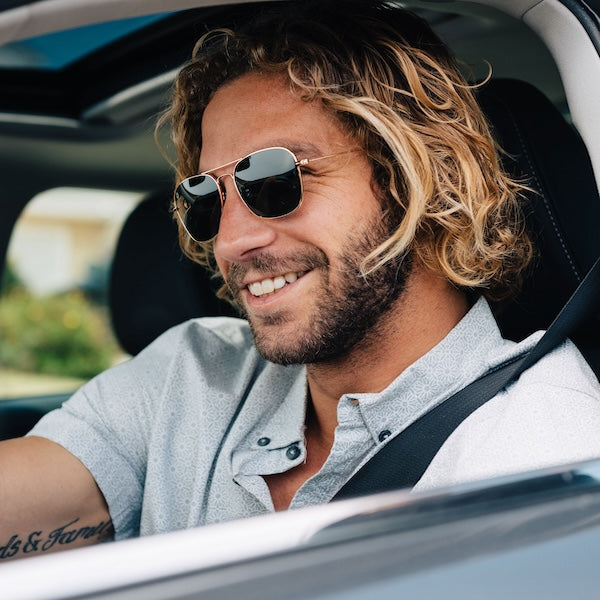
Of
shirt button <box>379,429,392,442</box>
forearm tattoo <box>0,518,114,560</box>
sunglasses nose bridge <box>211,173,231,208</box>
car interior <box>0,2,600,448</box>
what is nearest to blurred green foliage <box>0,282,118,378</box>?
car interior <box>0,2,600,448</box>

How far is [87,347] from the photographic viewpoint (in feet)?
23.3

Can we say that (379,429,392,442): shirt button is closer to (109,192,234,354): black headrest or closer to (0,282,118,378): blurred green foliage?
(109,192,234,354): black headrest

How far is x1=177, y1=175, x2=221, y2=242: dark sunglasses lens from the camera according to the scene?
1670mm

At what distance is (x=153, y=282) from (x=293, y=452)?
1057 millimetres

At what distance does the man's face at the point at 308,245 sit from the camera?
5.08ft

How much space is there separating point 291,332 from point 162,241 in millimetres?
1015

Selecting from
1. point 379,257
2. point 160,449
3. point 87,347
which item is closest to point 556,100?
point 379,257

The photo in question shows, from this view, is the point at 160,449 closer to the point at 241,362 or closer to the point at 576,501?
the point at 241,362

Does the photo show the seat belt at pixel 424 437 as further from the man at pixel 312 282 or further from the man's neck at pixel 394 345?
the man's neck at pixel 394 345

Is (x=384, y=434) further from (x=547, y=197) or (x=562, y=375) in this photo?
(x=547, y=197)

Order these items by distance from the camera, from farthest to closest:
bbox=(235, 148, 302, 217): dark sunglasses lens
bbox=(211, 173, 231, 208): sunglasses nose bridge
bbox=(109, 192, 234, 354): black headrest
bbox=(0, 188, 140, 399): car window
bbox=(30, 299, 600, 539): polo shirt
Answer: bbox=(0, 188, 140, 399): car window
bbox=(109, 192, 234, 354): black headrest
bbox=(211, 173, 231, 208): sunglasses nose bridge
bbox=(235, 148, 302, 217): dark sunglasses lens
bbox=(30, 299, 600, 539): polo shirt

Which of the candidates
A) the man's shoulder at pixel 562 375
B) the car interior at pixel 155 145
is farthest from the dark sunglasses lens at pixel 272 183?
the man's shoulder at pixel 562 375

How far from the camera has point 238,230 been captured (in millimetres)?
1607

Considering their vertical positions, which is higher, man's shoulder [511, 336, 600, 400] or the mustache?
the mustache
